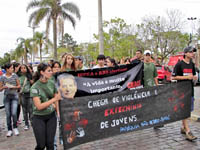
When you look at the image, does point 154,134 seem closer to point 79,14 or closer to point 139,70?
point 139,70

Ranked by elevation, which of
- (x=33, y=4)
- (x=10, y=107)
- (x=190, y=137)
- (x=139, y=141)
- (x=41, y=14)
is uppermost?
(x=33, y=4)

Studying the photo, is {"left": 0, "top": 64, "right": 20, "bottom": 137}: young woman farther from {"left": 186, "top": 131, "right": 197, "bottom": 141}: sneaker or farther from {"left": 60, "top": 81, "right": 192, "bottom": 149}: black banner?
{"left": 186, "top": 131, "right": 197, "bottom": 141}: sneaker

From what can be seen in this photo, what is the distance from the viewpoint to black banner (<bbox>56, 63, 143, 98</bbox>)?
4363 millimetres

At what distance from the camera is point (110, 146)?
4.88 m

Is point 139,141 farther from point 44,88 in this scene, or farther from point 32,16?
point 32,16

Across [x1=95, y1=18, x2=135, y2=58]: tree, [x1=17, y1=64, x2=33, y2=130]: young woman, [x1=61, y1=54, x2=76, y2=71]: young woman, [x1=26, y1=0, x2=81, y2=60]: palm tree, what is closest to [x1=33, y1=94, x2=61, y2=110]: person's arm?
[x1=61, y1=54, x2=76, y2=71]: young woman

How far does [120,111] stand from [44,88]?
1394 mm

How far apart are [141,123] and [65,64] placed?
6.48 feet

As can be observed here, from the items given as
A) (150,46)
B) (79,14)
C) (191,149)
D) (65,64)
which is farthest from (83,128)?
(150,46)

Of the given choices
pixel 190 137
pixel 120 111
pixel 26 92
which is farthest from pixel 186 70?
pixel 26 92

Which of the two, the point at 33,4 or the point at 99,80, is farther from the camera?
the point at 33,4

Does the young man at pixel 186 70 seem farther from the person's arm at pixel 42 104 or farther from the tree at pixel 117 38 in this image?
the tree at pixel 117 38

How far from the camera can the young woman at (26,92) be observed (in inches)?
263

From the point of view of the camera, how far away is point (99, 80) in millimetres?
5023
